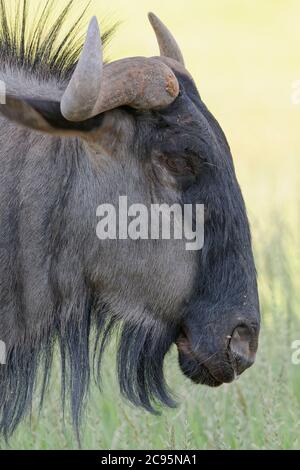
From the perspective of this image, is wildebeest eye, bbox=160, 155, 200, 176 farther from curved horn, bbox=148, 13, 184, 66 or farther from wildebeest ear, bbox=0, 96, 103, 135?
Answer: curved horn, bbox=148, 13, 184, 66

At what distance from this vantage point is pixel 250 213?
10109 millimetres

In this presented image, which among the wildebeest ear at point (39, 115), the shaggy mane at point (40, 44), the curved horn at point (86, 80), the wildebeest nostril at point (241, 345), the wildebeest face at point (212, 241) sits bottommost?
the wildebeest nostril at point (241, 345)

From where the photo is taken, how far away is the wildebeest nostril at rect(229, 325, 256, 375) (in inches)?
199

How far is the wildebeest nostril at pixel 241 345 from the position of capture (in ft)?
16.6

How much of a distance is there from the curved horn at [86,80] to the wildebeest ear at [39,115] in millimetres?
72

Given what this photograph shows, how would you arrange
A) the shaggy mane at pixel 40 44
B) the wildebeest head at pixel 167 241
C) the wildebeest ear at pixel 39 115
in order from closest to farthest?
the wildebeest ear at pixel 39 115 < the wildebeest head at pixel 167 241 < the shaggy mane at pixel 40 44

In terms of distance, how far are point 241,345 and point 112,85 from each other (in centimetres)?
127

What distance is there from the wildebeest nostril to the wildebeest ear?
1139mm

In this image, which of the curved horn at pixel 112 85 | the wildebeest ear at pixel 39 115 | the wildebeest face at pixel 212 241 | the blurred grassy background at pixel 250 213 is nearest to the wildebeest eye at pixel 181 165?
the wildebeest face at pixel 212 241

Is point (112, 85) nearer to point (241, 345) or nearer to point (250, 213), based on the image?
point (241, 345)

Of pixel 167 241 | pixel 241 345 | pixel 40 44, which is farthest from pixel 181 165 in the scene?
pixel 40 44

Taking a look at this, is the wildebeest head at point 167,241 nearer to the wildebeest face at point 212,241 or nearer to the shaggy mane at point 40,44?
the wildebeest face at point 212,241

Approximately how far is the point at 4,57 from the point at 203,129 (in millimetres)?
1090
